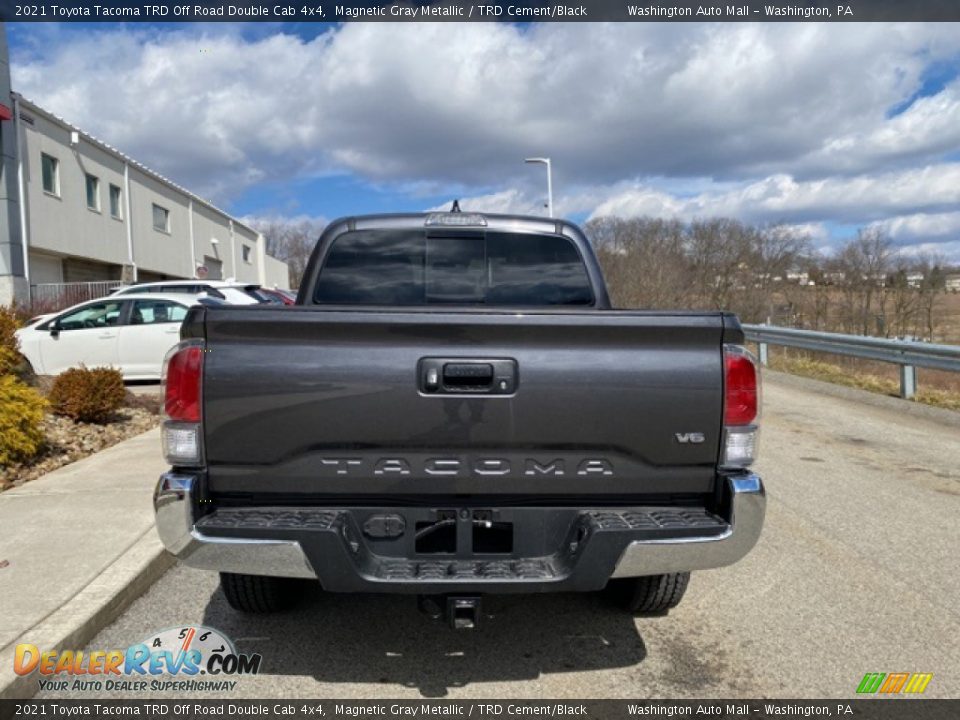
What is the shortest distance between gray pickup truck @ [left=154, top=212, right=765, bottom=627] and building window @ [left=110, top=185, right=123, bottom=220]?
101ft

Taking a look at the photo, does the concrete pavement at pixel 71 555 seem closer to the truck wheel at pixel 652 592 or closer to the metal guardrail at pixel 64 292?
the truck wheel at pixel 652 592

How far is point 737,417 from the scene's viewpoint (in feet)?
8.96

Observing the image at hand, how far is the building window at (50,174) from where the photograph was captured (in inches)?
954

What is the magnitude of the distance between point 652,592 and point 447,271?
208 centimetres

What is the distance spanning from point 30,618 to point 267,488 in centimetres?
158

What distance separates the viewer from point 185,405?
8.75 ft

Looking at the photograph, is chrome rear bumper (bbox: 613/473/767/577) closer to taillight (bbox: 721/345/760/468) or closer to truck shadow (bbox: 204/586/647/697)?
taillight (bbox: 721/345/760/468)

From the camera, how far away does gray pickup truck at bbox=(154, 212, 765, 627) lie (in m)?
2.62

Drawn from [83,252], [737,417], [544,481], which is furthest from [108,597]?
[83,252]

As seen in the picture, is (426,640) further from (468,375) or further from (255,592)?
(468,375)

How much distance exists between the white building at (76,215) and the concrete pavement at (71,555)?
19.2 m

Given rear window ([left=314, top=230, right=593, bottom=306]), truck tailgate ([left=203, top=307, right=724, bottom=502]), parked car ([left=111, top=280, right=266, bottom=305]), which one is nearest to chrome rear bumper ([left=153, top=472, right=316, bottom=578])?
truck tailgate ([left=203, top=307, right=724, bottom=502])

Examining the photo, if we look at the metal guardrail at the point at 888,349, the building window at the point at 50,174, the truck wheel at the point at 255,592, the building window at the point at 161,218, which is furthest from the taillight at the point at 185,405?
the building window at the point at 161,218

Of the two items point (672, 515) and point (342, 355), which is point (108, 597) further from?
point (672, 515)
